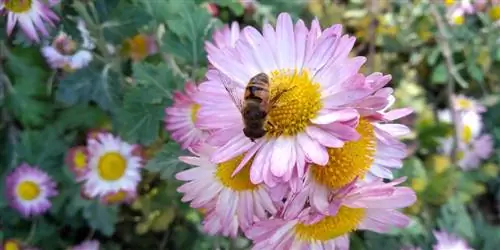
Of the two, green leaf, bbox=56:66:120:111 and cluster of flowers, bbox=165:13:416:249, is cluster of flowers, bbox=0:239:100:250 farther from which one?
cluster of flowers, bbox=165:13:416:249

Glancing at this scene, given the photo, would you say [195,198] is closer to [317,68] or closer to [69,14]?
[317,68]

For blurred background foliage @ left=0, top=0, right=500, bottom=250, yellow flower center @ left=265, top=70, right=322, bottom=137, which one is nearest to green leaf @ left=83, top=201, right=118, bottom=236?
blurred background foliage @ left=0, top=0, right=500, bottom=250

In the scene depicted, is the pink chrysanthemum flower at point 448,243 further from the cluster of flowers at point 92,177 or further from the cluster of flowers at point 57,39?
the cluster of flowers at point 57,39

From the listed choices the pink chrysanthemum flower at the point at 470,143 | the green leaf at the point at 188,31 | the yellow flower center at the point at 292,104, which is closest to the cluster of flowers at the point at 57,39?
the green leaf at the point at 188,31

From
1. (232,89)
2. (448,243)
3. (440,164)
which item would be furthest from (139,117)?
(440,164)

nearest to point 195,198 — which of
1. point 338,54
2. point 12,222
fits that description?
point 338,54
